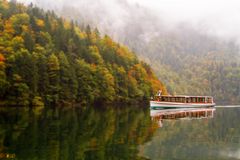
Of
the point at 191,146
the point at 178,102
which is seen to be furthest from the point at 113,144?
the point at 178,102

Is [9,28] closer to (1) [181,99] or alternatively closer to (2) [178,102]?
(2) [178,102]

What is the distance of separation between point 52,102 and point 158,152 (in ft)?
266

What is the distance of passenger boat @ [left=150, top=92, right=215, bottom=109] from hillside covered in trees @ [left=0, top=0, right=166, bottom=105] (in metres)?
19.1

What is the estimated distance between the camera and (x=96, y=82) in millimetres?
122688

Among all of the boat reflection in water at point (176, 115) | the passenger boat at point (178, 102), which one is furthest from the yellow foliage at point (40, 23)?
the boat reflection in water at point (176, 115)

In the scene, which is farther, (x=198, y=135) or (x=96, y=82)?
(x=96, y=82)

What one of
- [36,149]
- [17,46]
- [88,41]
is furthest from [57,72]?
[36,149]

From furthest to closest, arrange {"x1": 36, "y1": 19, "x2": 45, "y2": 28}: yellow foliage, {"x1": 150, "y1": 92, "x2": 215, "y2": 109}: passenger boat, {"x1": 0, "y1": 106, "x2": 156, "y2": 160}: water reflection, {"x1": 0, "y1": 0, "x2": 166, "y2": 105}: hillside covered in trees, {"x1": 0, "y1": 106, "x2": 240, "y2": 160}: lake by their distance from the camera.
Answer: {"x1": 36, "y1": 19, "x2": 45, "y2": 28}: yellow foliage
{"x1": 150, "y1": 92, "x2": 215, "y2": 109}: passenger boat
{"x1": 0, "y1": 0, "x2": 166, "y2": 105}: hillside covered in trees
{"x1": 0, "y1": 106, "x2": 240, "y2": 160}: lake
{"x1": 0, "y1": 106, "x2": 156, "y2": 160}: water reflection

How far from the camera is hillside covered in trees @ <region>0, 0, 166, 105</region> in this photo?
9688 centimetres

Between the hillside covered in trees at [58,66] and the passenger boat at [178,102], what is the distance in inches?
754

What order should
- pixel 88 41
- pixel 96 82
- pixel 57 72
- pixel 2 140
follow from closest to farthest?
pixel 2 140
pixel 57 72
pixel 96 82
pixel 88 41

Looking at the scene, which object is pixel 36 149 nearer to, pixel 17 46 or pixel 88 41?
pixel 17 46

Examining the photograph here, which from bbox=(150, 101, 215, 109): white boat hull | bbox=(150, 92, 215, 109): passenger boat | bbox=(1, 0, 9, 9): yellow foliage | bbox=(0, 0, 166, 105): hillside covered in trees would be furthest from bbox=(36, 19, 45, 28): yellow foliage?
bbox=(150, 101, 215, 109): white boat hull

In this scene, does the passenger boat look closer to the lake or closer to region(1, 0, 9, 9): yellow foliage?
region(1, 0, 9, 9): yellow foliage
